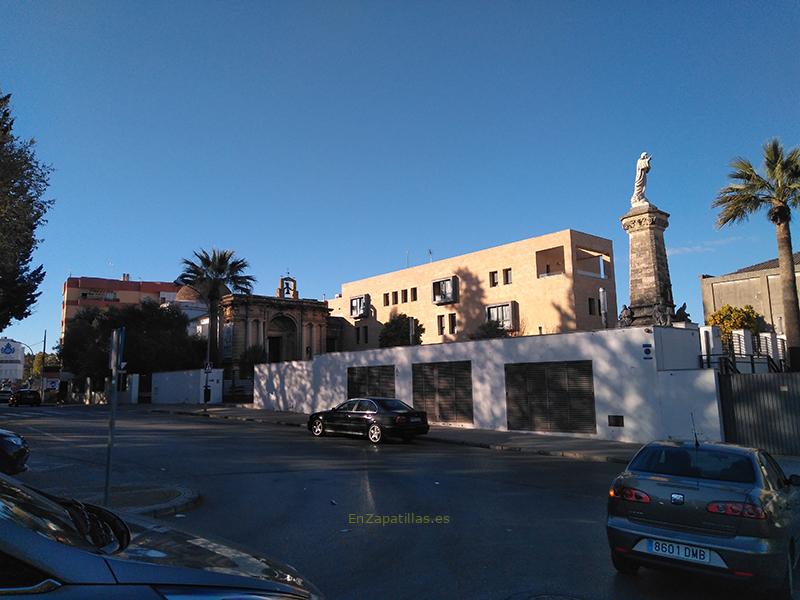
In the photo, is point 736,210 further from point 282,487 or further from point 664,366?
point 282,487

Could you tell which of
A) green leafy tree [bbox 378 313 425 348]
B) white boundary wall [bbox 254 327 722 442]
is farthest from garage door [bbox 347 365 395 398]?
green leafy tree [bbox 378 313 425 348]

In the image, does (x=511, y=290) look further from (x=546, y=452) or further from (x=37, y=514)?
(x=37, y=514)

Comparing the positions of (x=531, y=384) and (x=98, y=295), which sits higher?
(x=98, y=295)

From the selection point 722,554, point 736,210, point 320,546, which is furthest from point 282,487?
point 736,210

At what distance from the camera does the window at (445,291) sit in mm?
51562

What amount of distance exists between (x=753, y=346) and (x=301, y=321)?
44168 mm

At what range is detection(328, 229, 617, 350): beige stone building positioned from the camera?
142 ft

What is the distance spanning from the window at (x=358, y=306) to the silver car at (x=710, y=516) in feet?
182

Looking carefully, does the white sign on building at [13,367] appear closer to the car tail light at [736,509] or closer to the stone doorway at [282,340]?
the stone doorway at [282,340]

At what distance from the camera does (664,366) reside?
730 inches

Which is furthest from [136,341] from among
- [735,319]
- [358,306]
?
[735,319]

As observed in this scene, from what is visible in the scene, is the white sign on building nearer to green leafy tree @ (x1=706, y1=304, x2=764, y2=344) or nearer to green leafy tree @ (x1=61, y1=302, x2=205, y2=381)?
green leafy tree @ (x1=61, y1=302, x2=205, y2=381)

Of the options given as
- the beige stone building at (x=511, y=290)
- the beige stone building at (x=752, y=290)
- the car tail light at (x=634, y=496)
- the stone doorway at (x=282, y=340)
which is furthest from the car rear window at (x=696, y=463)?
the stone doorway at (x=282, y=340)

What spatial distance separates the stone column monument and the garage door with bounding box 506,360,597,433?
6.53m
